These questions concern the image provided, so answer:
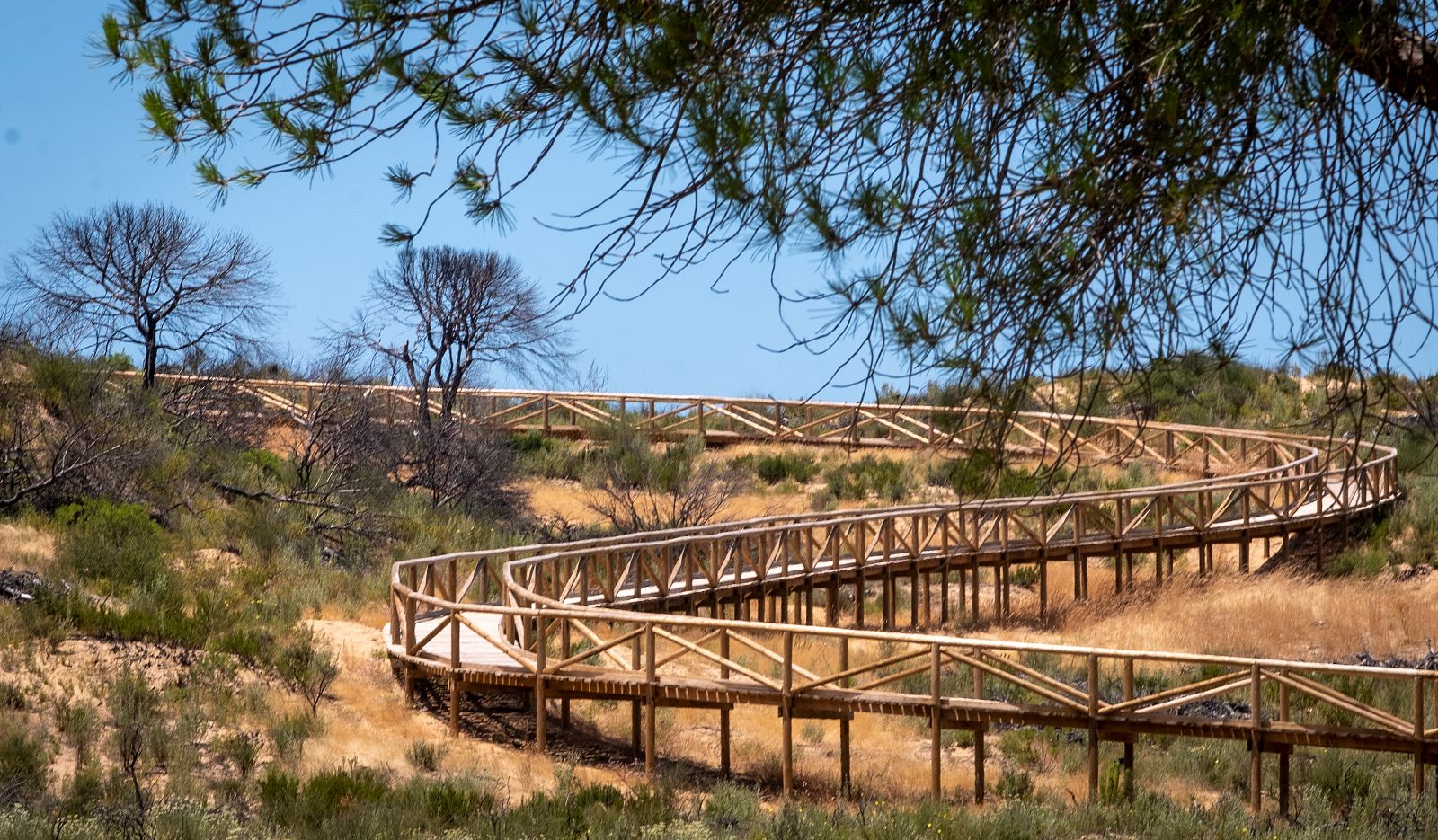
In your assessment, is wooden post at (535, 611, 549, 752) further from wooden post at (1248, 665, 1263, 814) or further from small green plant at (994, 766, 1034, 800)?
wooden post at (1248, 665, 1263, 814)

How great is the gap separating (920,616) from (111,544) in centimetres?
1237

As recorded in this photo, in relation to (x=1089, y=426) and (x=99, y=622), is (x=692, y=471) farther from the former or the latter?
(x=99, y=622)

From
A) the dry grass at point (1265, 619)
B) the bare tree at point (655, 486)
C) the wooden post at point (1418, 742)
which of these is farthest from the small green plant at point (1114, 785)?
the bare tree at point (655, 486)

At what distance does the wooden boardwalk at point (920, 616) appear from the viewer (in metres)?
13.6

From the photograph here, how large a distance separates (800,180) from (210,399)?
25.6 m

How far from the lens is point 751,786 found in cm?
1462

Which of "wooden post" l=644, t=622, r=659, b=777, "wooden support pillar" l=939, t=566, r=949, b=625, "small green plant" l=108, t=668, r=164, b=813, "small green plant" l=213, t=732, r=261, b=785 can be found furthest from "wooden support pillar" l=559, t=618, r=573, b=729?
"wooden support pillar" l=939, t=566, r=949, b=625

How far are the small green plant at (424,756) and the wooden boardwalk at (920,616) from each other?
43.4 inches

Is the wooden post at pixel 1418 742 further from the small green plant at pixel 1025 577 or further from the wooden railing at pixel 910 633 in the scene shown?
the small green plant at pixel 1025 577

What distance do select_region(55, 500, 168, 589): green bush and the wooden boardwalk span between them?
3182 millimetres

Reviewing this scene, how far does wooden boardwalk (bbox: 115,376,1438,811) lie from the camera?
44.7 feet

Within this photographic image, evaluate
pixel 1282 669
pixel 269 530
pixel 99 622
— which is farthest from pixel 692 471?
Answer: pixel 1282 669

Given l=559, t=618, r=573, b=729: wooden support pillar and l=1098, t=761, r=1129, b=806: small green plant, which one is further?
l=559, t=618, r=573, b=729: wooden support pillar

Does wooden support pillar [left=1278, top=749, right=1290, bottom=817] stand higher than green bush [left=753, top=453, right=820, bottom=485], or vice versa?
green bush [left=753, top=453, right=820, bottom=485]
